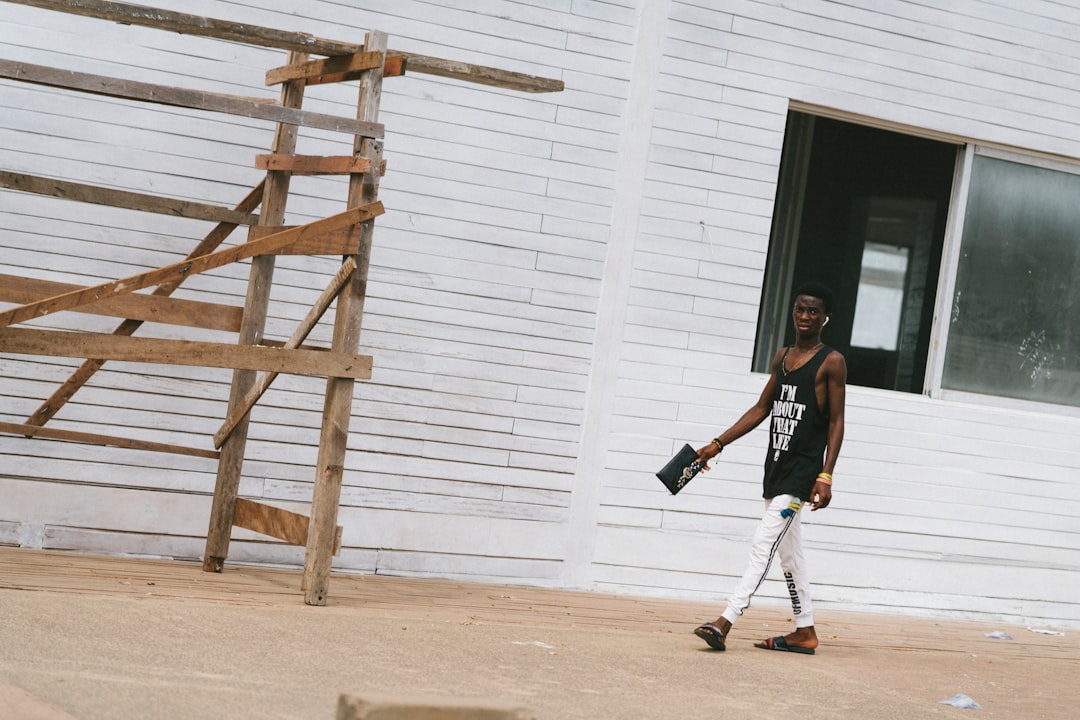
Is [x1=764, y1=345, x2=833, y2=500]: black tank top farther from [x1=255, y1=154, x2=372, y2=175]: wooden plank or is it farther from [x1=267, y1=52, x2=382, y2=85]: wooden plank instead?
[x1=267, y1=52, x2=382, y2=85]: wooden plank

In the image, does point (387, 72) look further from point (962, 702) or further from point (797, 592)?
point (962, 702)

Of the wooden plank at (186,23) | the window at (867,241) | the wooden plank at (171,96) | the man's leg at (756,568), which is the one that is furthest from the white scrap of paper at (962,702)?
the wooden plank at (186,23)

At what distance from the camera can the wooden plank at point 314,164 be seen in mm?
6305

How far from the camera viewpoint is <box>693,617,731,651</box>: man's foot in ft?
21.1

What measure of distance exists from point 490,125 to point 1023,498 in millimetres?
4859

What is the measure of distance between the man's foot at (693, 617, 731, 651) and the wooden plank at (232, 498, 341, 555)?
1869mm

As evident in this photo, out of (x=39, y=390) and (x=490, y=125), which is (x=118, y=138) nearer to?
(x=39, y=390)

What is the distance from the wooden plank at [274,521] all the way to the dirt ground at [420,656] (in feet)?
0.99

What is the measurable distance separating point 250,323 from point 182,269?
1.04 meters

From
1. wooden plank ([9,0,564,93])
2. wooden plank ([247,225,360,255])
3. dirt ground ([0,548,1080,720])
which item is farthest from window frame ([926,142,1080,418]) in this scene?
wooden plank ([247,225,360,255])

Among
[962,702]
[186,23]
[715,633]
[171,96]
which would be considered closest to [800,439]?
[715,633]

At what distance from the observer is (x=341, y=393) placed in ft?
20.7

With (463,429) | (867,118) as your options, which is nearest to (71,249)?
(463,429)

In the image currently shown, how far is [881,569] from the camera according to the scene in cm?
917
